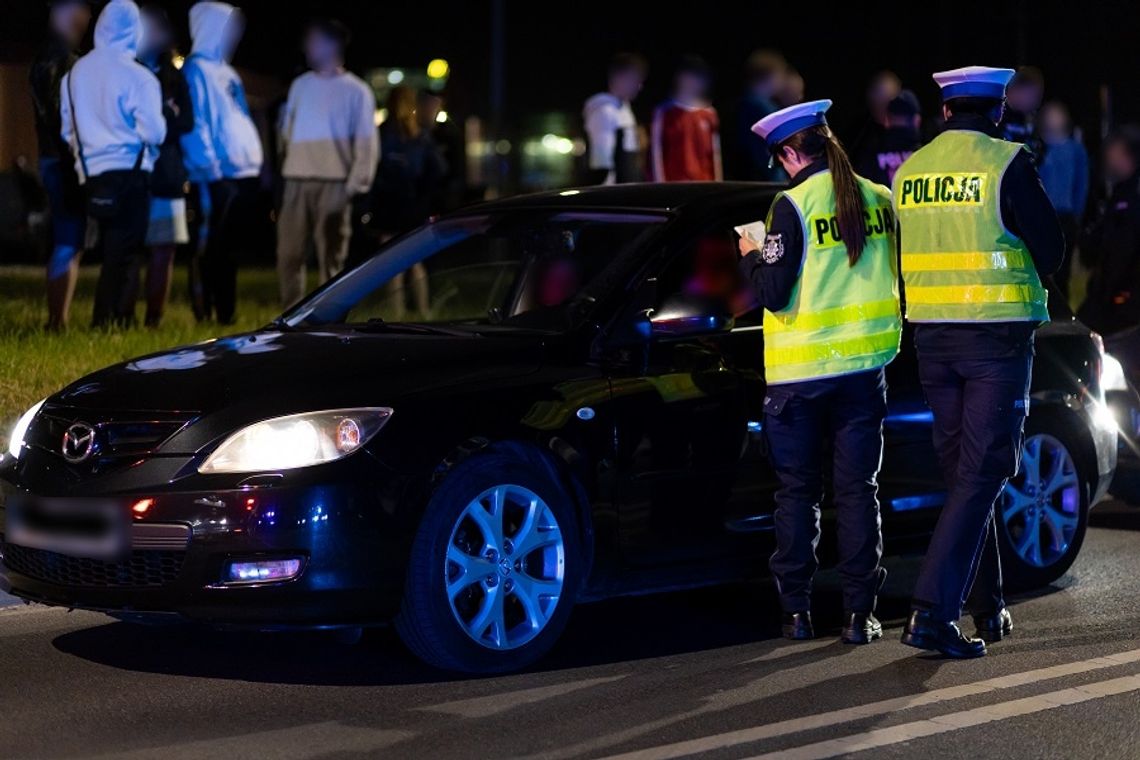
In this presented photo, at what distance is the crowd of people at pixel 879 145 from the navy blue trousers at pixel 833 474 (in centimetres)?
407

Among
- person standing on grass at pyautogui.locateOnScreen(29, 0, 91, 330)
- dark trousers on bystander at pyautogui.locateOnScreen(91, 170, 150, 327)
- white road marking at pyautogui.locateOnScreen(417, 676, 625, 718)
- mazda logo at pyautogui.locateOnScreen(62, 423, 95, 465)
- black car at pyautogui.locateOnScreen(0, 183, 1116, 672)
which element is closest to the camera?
white road marking at pyautogui.locateOnScreen(417, 676, 625, 718)

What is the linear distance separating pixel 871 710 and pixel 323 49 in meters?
8.49

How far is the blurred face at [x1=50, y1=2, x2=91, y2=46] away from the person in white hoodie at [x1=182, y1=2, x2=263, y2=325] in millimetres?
872

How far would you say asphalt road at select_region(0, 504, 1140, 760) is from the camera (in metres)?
5.77

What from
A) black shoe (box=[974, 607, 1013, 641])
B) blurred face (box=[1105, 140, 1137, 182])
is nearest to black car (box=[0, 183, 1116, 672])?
black shoe (box=[974, 607, 1013, 641])

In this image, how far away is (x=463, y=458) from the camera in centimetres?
654

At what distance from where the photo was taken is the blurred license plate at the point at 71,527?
638 centimetres

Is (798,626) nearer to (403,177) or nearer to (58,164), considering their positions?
(58,164)

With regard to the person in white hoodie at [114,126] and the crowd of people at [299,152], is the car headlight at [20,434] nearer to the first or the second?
the crowd of people at [299,152]

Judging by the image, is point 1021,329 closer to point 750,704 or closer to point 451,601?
point 750,704

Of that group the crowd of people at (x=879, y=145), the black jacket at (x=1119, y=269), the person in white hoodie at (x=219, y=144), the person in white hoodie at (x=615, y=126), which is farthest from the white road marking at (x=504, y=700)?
the person in white hoodie at (x=615, y=126)

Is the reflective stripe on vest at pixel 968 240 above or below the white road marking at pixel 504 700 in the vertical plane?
above

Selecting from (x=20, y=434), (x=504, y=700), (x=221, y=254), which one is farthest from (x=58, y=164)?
(x=504, y=700)

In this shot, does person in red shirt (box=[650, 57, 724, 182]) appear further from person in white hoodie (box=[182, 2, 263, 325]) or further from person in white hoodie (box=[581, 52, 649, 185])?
person in white hoodie (box=[182, 2, 263, 325])
